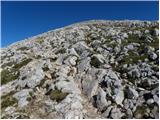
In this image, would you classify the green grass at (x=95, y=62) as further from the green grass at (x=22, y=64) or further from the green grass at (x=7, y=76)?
the green grass at (x=22, y=64)

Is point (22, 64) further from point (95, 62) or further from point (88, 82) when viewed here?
point (88, 82)

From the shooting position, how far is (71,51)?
143ft

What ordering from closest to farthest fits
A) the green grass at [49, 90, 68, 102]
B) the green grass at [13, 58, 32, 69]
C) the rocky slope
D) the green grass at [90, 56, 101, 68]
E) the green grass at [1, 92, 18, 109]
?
1. the rocky slope
2. the green grass at [49, 90, 68, 102]
3. the green grass at [1, 92, 18, 109]
4. the green grass at [90, 56, 101, 68]
5. the green grass at [13, 58, 32, 69]

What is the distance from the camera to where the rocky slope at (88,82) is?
27.2 meters

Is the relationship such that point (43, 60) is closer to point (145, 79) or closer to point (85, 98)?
point (85, 98)

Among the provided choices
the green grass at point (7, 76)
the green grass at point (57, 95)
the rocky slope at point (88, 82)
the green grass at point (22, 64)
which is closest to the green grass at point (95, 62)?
the rocky slope at point (88, 82)

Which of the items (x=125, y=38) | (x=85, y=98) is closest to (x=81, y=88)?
(x=85, y=98)

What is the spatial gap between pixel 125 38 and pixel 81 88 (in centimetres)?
1781

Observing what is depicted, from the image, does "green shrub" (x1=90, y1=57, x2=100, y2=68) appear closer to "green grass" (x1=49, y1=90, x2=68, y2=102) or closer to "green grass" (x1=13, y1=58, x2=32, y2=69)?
"green grass" (x1=49, y1=90, x2=68, y2=102)

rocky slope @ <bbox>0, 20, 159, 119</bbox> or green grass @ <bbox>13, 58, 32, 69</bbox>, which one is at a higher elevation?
green grass @ <bbox>13, 58, 32, 69</bbox>

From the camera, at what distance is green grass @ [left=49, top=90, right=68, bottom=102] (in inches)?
1157

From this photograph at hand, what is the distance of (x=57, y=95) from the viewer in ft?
98.6

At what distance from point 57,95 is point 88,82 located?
425 centimetres

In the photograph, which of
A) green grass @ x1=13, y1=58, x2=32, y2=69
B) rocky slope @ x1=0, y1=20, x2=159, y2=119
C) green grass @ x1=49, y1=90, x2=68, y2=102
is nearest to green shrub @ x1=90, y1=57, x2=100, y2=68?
rocky slope @ x1=0, y1=20, x2=159, y2=119
